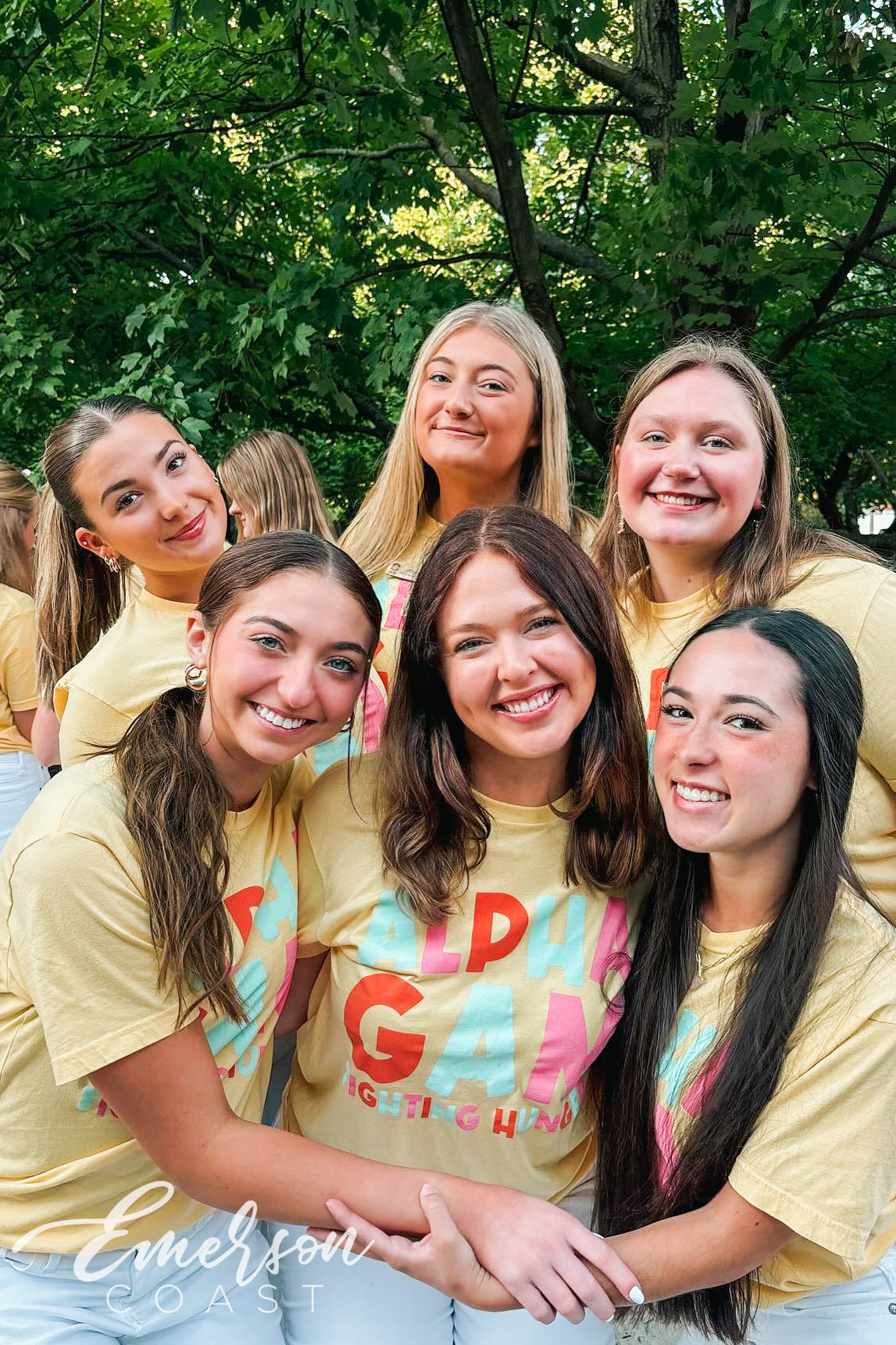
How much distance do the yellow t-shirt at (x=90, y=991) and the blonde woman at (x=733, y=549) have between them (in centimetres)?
99

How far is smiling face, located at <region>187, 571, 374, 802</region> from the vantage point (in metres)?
2.28

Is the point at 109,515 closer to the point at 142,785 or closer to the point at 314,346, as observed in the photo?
the point at 142,785

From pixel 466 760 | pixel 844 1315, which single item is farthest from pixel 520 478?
pixel 844 1315

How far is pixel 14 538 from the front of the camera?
5.11 metres

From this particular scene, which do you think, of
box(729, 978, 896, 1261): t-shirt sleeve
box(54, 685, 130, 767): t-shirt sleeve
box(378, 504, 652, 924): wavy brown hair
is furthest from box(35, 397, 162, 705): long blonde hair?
box(729, 978, 896, 1261): t-shirt sleeve

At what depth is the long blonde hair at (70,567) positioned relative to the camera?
10.9 feet

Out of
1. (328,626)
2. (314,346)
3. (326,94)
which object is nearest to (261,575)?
(328,626)

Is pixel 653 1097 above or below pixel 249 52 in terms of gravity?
below

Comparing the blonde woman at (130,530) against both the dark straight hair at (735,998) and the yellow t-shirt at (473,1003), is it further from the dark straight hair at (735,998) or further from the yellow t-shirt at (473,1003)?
the dark straight hair at (735,998)

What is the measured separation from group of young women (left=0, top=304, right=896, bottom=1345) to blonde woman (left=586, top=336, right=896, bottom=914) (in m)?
0.01

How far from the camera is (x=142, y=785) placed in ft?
7.05

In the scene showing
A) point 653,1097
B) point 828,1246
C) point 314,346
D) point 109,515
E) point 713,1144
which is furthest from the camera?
point 314,346

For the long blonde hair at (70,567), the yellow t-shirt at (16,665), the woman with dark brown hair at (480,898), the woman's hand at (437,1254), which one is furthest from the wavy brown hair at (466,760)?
the yellow t-shirt at (16,665)

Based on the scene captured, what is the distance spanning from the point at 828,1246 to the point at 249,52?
6468 mm
